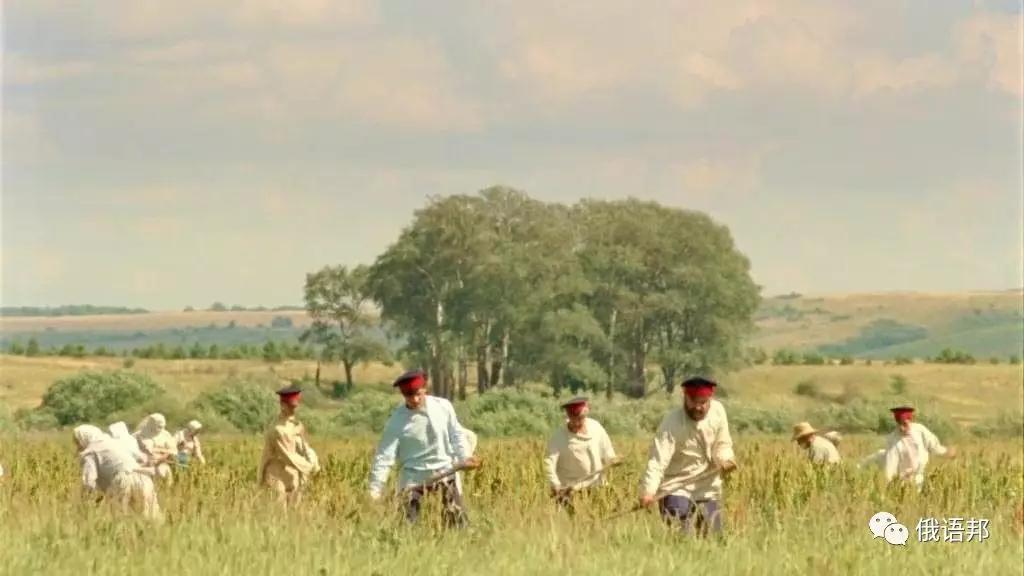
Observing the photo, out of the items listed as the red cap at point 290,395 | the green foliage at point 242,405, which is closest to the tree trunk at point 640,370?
the green foliage at point 242,405

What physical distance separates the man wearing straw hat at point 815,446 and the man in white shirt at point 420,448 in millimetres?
6726

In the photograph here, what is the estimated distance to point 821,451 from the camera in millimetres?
19812

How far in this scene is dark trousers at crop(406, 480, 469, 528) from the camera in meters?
12.9

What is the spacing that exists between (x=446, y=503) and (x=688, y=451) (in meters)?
1.84

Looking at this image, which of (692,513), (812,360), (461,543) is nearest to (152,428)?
(692,513)

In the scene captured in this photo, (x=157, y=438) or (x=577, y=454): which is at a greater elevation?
(x=577, y=454)

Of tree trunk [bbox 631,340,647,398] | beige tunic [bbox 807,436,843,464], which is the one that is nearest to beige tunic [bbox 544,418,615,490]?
beige tunic [bbox 807,436,843,464]

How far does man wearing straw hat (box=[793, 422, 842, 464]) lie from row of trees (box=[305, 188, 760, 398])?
170ft

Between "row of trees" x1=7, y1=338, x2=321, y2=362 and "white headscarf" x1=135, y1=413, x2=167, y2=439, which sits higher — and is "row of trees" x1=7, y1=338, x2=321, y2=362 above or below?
above

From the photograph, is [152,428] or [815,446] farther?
[152,428]

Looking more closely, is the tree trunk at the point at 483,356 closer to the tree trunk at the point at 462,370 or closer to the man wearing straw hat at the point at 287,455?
the tree trunk at the point at 462,370

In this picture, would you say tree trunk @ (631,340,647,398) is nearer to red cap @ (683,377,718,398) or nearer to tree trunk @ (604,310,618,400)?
tree trunk @ (604,310,618,400)

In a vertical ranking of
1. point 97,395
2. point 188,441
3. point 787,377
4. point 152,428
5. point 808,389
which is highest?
point 152,428

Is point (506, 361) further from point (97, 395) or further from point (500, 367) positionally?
point (97, 395)
